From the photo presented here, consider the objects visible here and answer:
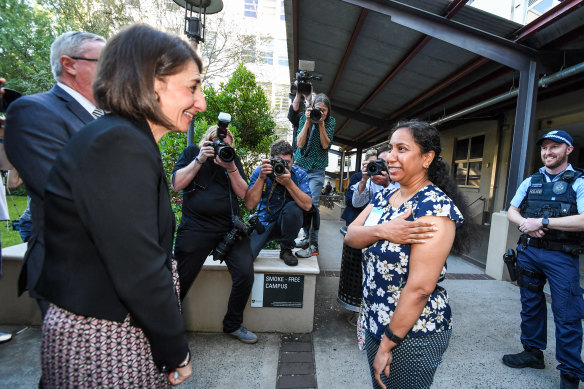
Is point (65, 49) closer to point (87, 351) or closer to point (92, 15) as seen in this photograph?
point (87, 351)

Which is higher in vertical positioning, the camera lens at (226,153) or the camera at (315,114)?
the camera at (315,114)

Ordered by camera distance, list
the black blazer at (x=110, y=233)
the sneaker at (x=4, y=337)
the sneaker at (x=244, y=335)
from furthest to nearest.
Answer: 1. the sneaker at (x=244, y=335)
2. the sneaker at (x=4, y=337)
3. the black blazer at (x=110, y=233)

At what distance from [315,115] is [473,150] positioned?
997 cm

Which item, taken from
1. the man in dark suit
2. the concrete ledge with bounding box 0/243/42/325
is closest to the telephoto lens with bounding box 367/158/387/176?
the man in dark suit

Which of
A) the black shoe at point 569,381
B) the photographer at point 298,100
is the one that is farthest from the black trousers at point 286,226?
the black shoe at point 569,381

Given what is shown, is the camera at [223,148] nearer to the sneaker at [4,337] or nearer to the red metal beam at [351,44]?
the sneaker at [4,337]

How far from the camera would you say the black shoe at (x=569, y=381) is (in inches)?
89.7

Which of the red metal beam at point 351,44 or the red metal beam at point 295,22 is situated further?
the red metal beam at point 295,22

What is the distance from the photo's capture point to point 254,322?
3.03m

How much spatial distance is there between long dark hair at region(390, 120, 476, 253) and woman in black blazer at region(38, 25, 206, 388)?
1163mm

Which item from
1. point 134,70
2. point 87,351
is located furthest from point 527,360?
point 134,70

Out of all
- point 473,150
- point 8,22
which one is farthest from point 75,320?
point 8,22

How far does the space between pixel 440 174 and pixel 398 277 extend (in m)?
0.63

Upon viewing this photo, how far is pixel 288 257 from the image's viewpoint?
10.3 ft
